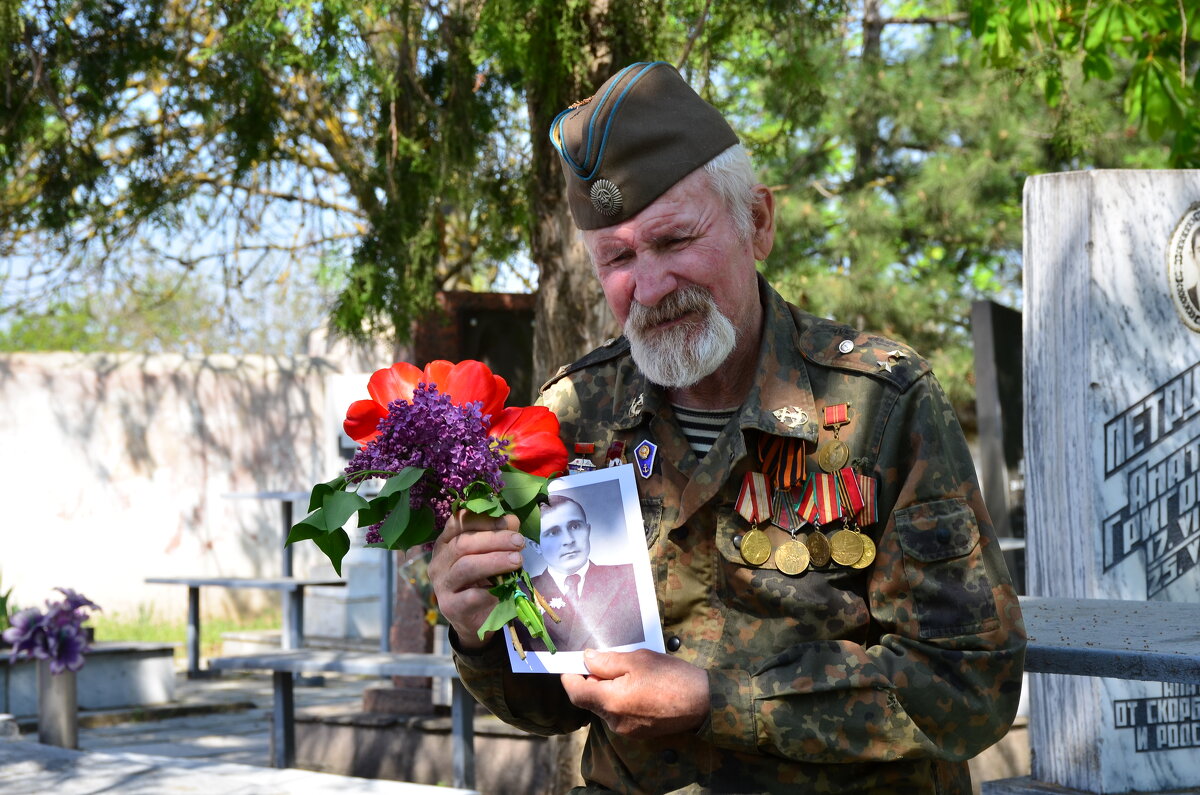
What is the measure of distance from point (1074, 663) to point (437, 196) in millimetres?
4285

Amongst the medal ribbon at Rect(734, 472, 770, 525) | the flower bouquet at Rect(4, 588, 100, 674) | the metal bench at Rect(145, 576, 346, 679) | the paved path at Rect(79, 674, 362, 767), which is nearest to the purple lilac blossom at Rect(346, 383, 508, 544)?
the medal ribbon at Rect(734, 472, 770, 525)

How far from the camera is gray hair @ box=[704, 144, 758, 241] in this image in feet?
7.41

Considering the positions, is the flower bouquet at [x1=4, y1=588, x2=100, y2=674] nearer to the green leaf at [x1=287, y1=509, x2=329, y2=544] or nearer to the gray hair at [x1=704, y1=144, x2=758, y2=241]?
the green leaf at [x1=287, y1=509, x2=329, y2=544]

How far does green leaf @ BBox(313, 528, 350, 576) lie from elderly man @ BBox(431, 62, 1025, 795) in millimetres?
159

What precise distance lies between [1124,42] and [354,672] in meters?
4.54

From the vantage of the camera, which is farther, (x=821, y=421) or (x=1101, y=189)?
(x=1101, y=189)

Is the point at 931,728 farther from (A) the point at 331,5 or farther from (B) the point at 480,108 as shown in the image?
(B) the point at 480,108

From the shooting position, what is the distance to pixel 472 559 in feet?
6.50

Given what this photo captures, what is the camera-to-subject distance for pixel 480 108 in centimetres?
617

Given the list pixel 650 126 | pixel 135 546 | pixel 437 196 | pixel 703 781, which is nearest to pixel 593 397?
pixel 650 126

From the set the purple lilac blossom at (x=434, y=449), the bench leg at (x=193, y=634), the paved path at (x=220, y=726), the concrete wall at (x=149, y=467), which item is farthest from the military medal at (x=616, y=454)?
the concrete wall at (x=149, y=467)

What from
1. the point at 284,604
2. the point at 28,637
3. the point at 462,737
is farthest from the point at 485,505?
the point at 284,604

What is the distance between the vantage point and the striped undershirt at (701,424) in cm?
234

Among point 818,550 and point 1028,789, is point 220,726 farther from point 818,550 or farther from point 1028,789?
point 818,550
